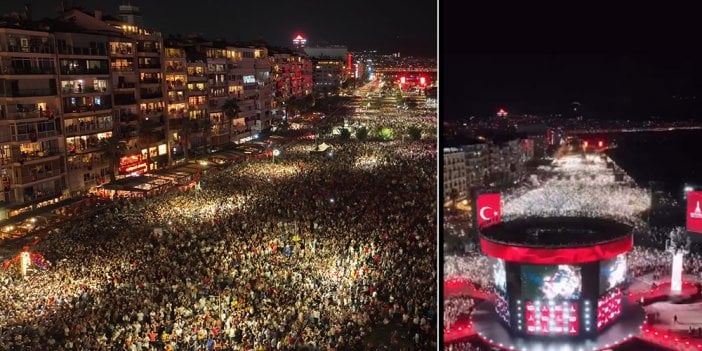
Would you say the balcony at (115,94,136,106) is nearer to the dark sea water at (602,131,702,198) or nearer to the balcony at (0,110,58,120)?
the balcony at (0,110,58,120)

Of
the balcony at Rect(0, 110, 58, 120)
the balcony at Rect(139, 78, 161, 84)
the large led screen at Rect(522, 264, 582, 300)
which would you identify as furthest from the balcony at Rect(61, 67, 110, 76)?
the large led screen at Rect(522, 264, 582, 300)

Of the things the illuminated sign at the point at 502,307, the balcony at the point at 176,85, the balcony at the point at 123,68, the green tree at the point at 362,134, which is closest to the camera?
the illuminated sign at the point at 502,307

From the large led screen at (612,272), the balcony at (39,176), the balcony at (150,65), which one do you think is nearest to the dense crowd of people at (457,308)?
the large led screen at (612,272)

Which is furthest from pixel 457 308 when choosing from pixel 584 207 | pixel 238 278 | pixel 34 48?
pixel 34 48

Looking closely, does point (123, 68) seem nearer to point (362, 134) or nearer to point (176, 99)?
point (176, 99)

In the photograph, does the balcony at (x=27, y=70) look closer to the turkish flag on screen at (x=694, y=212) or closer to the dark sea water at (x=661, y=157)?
the dark sea water at (x=661, y=157)
